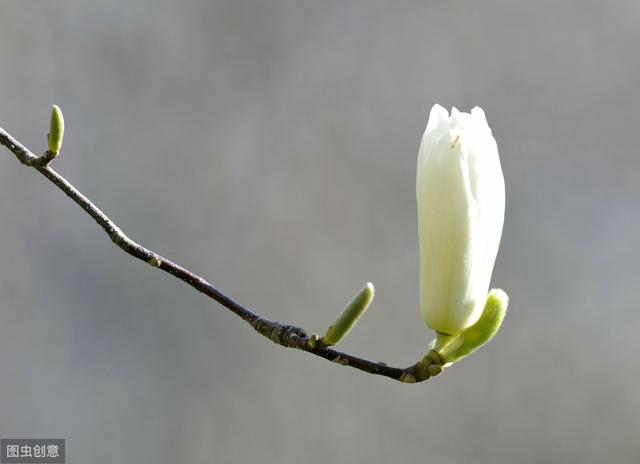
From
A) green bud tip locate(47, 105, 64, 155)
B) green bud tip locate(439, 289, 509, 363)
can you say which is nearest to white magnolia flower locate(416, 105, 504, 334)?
green bud tip locate(439, 289, 509, 363)

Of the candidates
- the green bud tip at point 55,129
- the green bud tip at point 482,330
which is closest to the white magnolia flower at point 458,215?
the green bud tip at point 482,330

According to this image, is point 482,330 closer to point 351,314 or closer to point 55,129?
point 351,314

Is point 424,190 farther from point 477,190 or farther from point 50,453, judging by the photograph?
point 50,453

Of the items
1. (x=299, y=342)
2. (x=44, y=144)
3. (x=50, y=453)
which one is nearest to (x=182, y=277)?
(x=299, y=342)

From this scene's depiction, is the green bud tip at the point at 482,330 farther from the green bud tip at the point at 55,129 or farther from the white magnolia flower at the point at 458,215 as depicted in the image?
the green bud tip at the point at 55,129

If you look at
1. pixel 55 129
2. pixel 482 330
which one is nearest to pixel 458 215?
pixel 482 330

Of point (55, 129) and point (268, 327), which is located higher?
point (55, 129)
